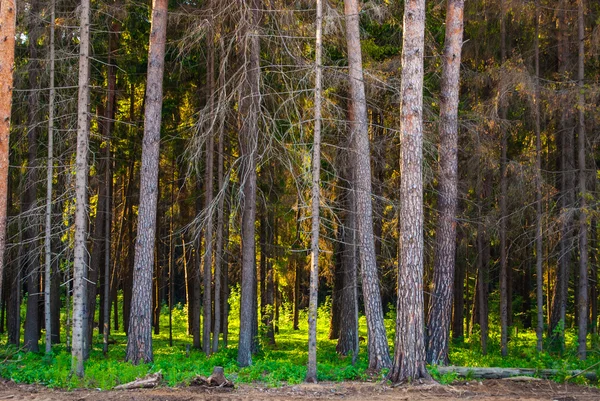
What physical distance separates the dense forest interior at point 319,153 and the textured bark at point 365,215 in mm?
43

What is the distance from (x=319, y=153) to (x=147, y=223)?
4.65m

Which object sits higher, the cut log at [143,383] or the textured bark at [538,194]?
the textured bark at [538,194]

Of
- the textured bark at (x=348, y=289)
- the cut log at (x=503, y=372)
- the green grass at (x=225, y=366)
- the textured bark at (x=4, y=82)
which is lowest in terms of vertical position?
the green grass at (x=225, y=366)

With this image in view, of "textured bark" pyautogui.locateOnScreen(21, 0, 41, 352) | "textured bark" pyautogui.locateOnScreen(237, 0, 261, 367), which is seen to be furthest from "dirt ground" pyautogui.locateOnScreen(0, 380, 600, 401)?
"textured bark" pyautogui.locateOnScreen(21, 0, 41, 352)

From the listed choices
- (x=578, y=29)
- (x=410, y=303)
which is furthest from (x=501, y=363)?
(x=578, y=29)

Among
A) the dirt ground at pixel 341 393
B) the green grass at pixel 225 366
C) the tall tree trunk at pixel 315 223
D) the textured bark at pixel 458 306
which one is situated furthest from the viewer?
the textured bark at pixel 458 306

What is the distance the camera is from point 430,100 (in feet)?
56.1

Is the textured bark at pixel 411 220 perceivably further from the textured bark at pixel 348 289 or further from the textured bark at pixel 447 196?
the textured bark at pixel 348 289

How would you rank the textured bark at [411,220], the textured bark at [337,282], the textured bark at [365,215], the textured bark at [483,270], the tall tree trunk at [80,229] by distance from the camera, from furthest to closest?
the textured bark at [483,270] → the textured bark at [337,282] → the textured bark at [365,215] → the tall tree trunk at [80,229] → the textured bark at [411,220]

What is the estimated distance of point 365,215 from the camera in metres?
14.3

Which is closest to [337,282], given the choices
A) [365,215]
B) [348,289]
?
[348,289]

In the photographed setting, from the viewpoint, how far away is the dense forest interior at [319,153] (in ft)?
42.8

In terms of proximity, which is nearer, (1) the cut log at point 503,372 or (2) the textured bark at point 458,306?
(1) the cut log at point 503,372

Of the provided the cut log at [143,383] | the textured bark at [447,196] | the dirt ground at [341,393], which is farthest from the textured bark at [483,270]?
the cut log at [143,383]
